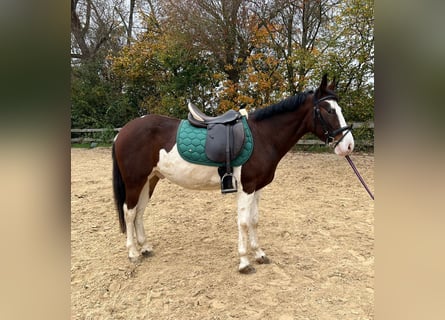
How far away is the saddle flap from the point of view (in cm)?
263

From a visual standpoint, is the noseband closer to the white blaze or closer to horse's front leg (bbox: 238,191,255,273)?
the white blaze

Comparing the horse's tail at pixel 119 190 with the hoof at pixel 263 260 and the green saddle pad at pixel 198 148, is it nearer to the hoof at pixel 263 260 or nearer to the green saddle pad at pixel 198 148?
the green saddle pad at pixel 198 148

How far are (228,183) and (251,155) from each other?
1.10 feet

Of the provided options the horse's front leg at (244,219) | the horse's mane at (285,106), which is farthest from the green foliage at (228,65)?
the horse's front leg at (244,219)

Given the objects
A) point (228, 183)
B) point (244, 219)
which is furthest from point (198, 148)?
point (244, 219)

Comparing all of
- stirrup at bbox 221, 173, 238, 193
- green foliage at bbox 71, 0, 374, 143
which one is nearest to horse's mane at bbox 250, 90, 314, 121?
stirrup at bbox 221, 173, 238, 193

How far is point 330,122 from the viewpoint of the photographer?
2527mm

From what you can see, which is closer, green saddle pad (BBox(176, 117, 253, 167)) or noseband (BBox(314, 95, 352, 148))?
noseband (BBox(314, 95, 352, 148))

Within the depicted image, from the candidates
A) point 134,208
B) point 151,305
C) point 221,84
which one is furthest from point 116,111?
point 151,305

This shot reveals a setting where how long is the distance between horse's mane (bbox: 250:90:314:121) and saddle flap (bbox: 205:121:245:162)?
11.5 inches
